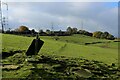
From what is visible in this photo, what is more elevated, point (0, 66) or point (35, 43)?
point (35, 43)

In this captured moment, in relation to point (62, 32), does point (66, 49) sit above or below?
below

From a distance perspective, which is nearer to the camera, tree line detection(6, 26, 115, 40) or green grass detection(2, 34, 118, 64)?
green grass detection(2, 34, 118, 64)

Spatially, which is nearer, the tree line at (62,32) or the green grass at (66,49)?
the green grass at (66,49)

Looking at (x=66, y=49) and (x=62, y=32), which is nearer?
(x=66, y=49)

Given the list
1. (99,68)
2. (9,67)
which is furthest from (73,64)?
(9,67)

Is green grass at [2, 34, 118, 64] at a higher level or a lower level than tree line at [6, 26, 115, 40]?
lower

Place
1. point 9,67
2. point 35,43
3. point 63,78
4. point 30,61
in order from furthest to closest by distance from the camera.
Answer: point 35,43, point 30,61, point 9,67, point 63,78

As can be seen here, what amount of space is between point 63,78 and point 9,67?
11.8 feet

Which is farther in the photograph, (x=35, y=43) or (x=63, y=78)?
(x=35, y=43)

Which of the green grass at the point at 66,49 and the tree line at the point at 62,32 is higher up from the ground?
the tree line at the point at 62,32

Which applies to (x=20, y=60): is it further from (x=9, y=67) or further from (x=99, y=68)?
A: (x=99, y=68)

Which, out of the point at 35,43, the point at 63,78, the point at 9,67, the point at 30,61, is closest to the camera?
the point at 63,78

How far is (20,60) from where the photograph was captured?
68.4 ft

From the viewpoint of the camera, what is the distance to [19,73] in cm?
1809
